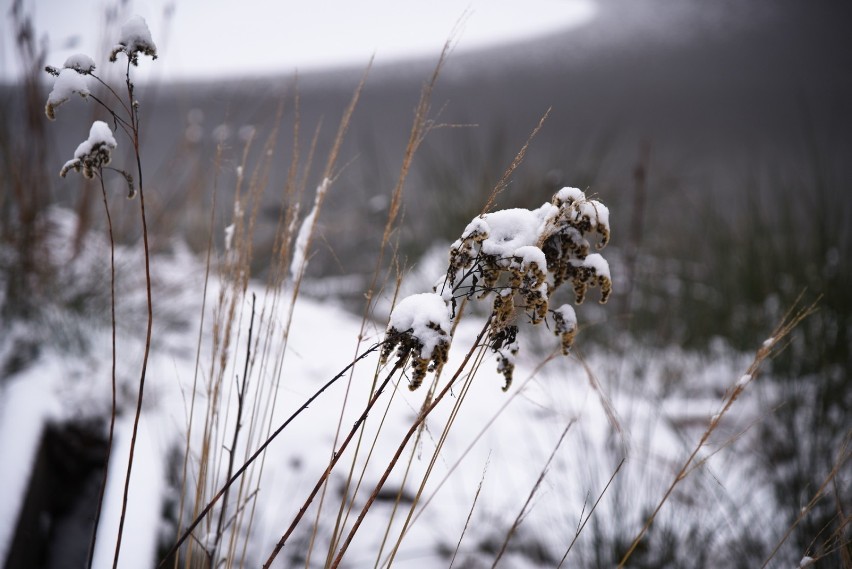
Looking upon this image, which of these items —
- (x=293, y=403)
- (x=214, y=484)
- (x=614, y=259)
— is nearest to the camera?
(x=214, y=484)

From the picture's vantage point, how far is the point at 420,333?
0.42 m

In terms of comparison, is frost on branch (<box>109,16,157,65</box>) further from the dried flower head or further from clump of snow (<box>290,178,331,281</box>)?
the dried flower head

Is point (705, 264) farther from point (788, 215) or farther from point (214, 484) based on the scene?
point (214, 484)

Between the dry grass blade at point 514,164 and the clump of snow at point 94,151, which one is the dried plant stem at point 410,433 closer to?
the dry grass blade at point 514,164

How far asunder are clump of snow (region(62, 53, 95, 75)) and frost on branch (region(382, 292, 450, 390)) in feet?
1.20

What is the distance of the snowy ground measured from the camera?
3.35ft

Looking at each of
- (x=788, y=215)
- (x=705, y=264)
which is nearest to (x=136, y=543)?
(x=788, y=215)

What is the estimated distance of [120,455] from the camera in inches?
42.0

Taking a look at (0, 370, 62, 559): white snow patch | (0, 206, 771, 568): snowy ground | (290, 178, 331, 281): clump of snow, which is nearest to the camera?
(290, 178, 331, 281): clump of snow

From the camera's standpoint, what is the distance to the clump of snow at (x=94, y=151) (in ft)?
1.48

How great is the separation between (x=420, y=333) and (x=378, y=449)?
966 millimetres

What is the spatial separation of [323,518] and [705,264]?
9.89ft

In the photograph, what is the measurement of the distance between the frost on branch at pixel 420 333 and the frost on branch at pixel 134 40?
13.6 inches

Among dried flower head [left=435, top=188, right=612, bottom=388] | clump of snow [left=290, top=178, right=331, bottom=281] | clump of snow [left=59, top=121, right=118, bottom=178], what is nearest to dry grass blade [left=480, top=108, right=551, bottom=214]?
dried flower head [left=435, top=188, right=612, bottom=388]
